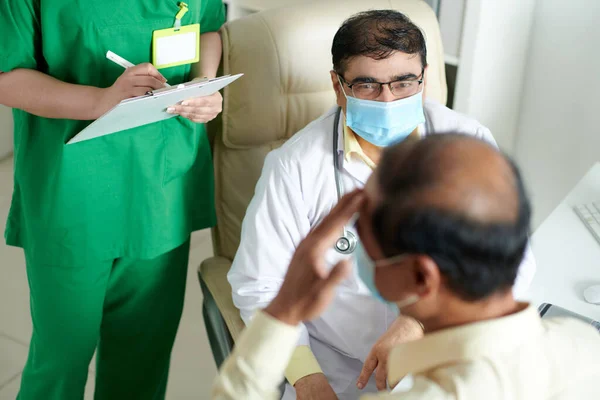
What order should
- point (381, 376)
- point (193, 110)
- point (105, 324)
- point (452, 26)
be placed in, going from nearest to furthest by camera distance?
1. point (381, 376)
2. point (193, 110)
3. point (105, 324)
4. point (452, 26)

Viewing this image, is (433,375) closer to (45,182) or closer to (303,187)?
(303,187)

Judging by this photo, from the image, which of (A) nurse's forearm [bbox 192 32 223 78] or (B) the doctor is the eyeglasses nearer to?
(B) the doctor

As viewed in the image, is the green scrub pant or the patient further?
the green scrub pant

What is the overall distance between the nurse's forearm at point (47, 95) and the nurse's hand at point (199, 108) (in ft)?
0.57

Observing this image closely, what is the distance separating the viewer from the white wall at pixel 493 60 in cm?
215

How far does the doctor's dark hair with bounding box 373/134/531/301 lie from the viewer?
0.79 metres

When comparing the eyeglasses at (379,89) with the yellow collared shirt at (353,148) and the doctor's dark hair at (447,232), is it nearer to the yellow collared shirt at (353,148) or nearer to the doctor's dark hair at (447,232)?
the yellow collared shirt at (353,148)

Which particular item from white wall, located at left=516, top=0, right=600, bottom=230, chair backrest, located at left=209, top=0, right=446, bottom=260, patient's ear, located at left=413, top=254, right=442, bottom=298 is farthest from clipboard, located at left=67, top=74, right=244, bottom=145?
white wall, located at left=516, top=0, right=600, bottom=230

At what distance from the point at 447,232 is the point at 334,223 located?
0.50ft

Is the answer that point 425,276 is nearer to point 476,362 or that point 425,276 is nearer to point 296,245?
point 476,362

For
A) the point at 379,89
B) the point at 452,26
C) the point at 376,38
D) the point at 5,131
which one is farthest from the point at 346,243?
the point at 5,131

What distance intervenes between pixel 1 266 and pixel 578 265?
2206mm

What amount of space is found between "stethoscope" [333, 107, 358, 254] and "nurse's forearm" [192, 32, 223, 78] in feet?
1.00

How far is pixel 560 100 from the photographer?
232 cm
